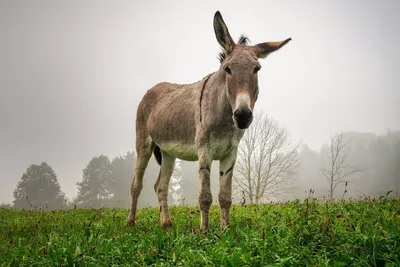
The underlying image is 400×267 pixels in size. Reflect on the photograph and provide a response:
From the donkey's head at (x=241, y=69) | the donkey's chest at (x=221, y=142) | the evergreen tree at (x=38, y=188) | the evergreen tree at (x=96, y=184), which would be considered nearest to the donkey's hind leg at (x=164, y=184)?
the donkey's chest at (x=221, y=142)

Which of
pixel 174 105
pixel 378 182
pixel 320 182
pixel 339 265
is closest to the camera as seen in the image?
pixel 339 265

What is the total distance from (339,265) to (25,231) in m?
6.12

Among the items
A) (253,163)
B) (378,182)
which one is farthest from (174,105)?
(378,182)

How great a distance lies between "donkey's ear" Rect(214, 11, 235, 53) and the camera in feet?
16.4

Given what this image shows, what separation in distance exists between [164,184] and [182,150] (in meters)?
1.51

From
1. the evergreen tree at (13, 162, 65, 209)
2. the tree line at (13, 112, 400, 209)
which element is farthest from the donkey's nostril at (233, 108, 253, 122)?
the evergreen tree at (13, 162, 65, 209)

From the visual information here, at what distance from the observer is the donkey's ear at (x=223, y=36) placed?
5.00 metres

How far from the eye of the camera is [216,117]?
4980 mm

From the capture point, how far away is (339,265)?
2408mm

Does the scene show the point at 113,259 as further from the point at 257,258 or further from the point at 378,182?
the point at 378,182

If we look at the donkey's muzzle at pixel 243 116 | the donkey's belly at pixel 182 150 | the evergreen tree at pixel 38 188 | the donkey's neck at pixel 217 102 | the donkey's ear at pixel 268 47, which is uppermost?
the donkey's ear at pixel 268 47

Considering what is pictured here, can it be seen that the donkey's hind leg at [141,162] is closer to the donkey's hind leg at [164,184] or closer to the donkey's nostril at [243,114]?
the donkey's hind leg at [164,184]

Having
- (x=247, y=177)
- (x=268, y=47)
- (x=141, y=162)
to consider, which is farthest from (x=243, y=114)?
(x=247, y=177)

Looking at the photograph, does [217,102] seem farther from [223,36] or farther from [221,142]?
[223,36]
